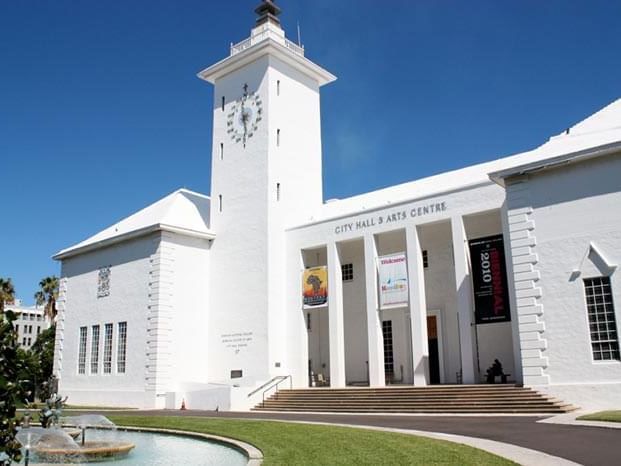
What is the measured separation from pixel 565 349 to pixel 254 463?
41.2ft

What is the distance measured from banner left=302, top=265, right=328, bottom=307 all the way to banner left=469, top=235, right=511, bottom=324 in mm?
7586

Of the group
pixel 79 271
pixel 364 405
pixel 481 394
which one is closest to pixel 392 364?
pixel 364 405

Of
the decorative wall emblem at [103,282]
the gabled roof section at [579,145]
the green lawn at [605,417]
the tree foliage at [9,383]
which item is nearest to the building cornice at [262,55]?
the decorative wall emblem at [103,282]

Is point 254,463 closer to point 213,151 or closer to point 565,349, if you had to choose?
point 565,349

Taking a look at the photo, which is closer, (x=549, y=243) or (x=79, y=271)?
(x=549, y=243)

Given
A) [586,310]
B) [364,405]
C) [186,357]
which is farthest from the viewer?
[186,357]

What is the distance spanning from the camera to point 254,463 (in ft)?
32.5

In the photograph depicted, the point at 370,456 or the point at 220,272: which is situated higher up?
the point at 220,272

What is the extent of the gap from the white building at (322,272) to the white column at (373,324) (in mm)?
68

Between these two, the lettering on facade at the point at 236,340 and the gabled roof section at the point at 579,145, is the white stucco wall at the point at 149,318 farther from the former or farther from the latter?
the gabled roof section at the point at 579,145

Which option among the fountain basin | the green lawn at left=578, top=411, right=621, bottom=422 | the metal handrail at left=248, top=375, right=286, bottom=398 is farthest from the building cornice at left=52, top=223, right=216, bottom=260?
the green lawn at left=578, top=411, right=621, bottom=422

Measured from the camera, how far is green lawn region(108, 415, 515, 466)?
9.77 m

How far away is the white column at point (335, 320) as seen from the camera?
2709 centimetres

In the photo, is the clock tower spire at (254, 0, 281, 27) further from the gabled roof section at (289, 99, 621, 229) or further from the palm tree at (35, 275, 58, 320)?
the palm tree at (35, 275, 58, 320)
